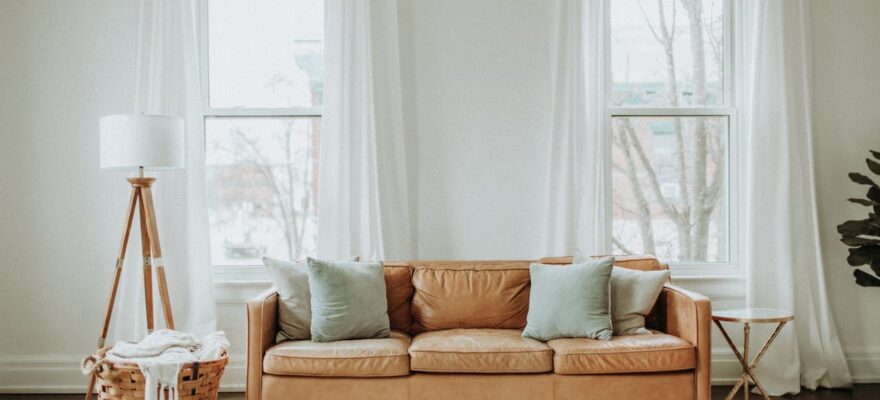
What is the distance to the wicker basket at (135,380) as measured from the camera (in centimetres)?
334

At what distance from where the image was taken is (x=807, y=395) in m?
4.43

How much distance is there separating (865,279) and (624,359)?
6.37ft

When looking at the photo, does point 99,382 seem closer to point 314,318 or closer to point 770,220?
point 314,318

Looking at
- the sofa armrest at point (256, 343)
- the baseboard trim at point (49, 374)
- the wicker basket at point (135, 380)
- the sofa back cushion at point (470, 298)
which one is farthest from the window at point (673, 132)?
the wicker basket at point (135, 380)

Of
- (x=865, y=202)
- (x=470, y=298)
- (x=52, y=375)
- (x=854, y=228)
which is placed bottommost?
(x=52, y=375)

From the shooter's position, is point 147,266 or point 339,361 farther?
point 147,266

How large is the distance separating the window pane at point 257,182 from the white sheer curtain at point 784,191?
283 centimetres

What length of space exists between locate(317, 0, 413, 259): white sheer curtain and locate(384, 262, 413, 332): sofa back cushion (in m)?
0.48

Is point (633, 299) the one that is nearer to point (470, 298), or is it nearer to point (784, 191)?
point (470, 298)

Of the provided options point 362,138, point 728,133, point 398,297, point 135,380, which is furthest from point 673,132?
point 135,380

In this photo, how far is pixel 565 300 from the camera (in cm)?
367

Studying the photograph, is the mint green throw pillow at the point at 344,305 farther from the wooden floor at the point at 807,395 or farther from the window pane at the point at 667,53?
the window pane at the point at 667,53

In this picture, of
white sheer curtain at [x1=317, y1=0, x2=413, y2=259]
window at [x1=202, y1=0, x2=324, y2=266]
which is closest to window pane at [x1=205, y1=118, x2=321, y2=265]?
window at [x1=202, y1=0, x2=324, y2=266]

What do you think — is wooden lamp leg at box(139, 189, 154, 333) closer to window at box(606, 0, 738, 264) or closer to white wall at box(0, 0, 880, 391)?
white wall at box(0, 0, 880, 391)
